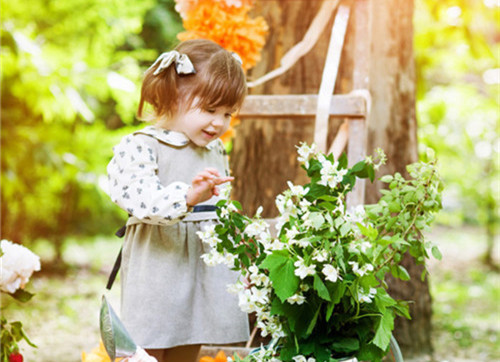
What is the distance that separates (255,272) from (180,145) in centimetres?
61

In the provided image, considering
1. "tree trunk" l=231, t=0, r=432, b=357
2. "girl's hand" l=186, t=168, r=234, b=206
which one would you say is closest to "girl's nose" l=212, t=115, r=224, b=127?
"girl's hand" l=186, t=168, r=234, b=206

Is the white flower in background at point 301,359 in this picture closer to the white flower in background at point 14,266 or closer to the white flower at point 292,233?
the white flower at point 292,233

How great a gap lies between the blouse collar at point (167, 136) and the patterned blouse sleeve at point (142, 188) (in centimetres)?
5

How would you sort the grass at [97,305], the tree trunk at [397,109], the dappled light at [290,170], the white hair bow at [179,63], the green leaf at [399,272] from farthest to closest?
the grass at [97,305] → the tree trunk at [397,109] → the white hair bow at [179,63] → the green leaf at [399,272] → the dappled light at [290,170]

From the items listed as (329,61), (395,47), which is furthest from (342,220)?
(395,47)

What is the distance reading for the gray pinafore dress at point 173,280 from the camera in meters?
1.84

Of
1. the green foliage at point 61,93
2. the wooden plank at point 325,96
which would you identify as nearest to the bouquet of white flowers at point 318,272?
the wooden plank at point 325,96

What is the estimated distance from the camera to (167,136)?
1.86 m

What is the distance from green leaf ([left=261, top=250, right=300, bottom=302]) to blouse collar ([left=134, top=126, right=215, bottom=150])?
634 millimetres

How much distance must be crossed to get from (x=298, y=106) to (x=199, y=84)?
1.88 ft

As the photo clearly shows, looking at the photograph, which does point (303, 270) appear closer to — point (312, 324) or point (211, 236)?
point (312, 324)

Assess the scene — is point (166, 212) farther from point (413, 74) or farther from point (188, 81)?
point (413, 74)

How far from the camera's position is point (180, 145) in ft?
6.14

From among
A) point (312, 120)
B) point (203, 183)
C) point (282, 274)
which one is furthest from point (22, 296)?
point (312, 120)
